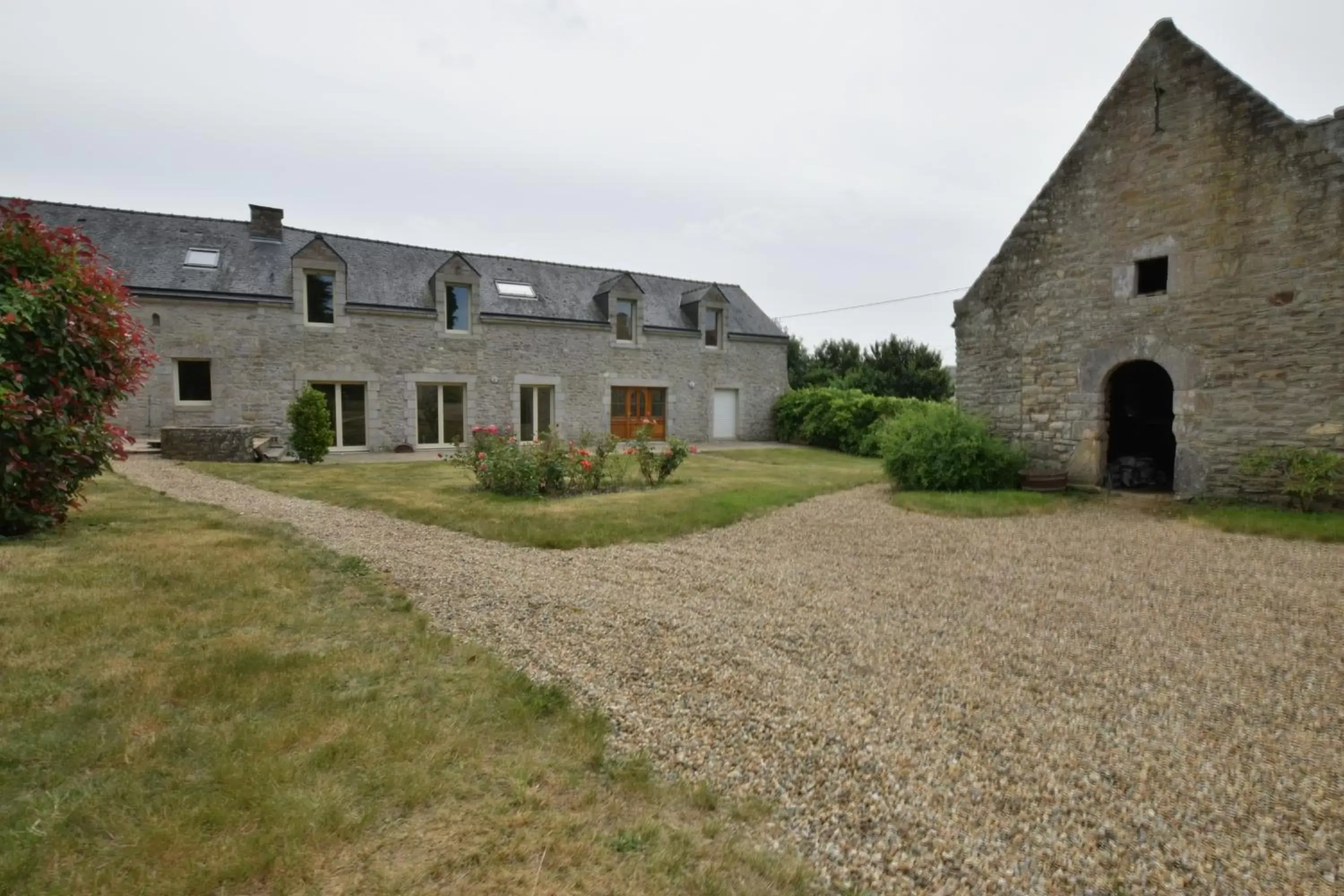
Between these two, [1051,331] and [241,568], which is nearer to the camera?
[241,568]

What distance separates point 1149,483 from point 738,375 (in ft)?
45.5

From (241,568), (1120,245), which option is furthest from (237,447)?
(1120,245)

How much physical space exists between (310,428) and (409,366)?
4197mm

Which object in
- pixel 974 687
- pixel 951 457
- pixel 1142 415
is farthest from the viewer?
pixel 1142 415

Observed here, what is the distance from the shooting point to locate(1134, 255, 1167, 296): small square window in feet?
30.7

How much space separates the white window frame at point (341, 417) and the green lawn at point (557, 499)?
10.4ft

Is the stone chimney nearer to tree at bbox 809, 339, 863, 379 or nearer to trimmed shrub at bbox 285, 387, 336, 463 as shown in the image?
trimmed shrub at bbox 285, 387, 336, 463

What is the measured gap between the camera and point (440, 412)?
1877 centimetres

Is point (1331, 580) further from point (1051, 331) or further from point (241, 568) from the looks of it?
point (241, 568)

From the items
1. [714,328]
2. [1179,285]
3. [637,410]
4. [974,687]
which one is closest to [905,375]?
[714,328]

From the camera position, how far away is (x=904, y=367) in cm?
2669

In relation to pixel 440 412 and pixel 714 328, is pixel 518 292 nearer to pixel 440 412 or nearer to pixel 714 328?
pixel 440 412

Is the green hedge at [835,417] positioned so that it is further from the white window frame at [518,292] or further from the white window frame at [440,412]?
the white window frame at [440,412]

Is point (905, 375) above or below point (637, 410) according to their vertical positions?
above
